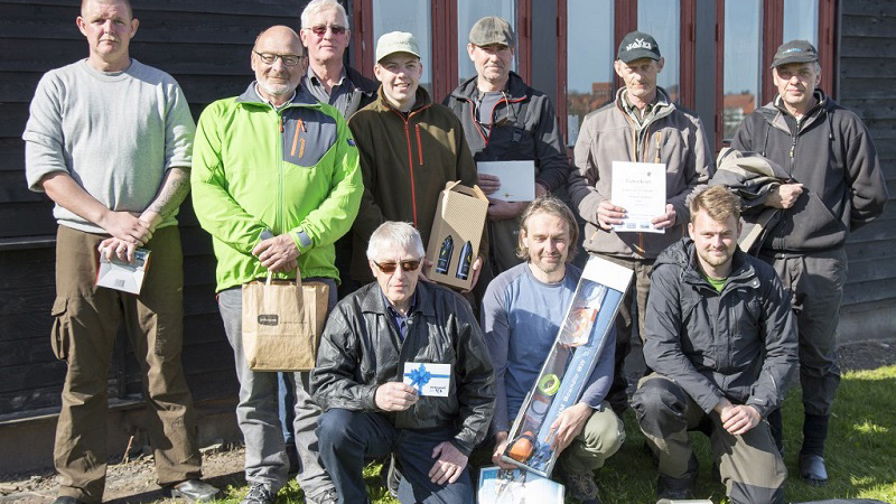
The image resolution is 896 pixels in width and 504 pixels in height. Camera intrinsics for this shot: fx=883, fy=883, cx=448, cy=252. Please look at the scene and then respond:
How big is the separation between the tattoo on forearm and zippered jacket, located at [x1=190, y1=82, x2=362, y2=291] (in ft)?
0.58

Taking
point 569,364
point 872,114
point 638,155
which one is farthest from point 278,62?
point 872,114

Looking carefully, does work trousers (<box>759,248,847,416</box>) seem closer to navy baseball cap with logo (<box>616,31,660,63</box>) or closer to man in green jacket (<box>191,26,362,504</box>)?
navy baseball cap with logo (<box>616,31,660,63</box>)

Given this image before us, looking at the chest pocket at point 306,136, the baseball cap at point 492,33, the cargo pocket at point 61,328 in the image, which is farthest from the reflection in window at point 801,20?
the cargo pocket at point 61,328

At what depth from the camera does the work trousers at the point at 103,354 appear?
12.3 feet

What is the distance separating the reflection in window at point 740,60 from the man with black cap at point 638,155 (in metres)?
2.40

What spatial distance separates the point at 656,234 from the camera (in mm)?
4465

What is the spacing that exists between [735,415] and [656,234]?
109cm

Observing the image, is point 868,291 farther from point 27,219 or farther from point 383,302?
point 27,219

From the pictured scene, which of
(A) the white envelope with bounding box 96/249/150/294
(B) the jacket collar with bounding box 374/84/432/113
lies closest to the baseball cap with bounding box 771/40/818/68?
(B) the jacket collar with bounding box 374/84/432/113

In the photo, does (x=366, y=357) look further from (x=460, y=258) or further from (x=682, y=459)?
(x=682, y=459)

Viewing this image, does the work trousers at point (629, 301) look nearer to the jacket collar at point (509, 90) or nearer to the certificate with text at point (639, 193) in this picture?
the certificate with text at point (639, 193)

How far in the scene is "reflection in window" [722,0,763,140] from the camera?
664 cm

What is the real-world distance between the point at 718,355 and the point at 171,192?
2.46m

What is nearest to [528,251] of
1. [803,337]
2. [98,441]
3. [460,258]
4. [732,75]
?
[460,258]
